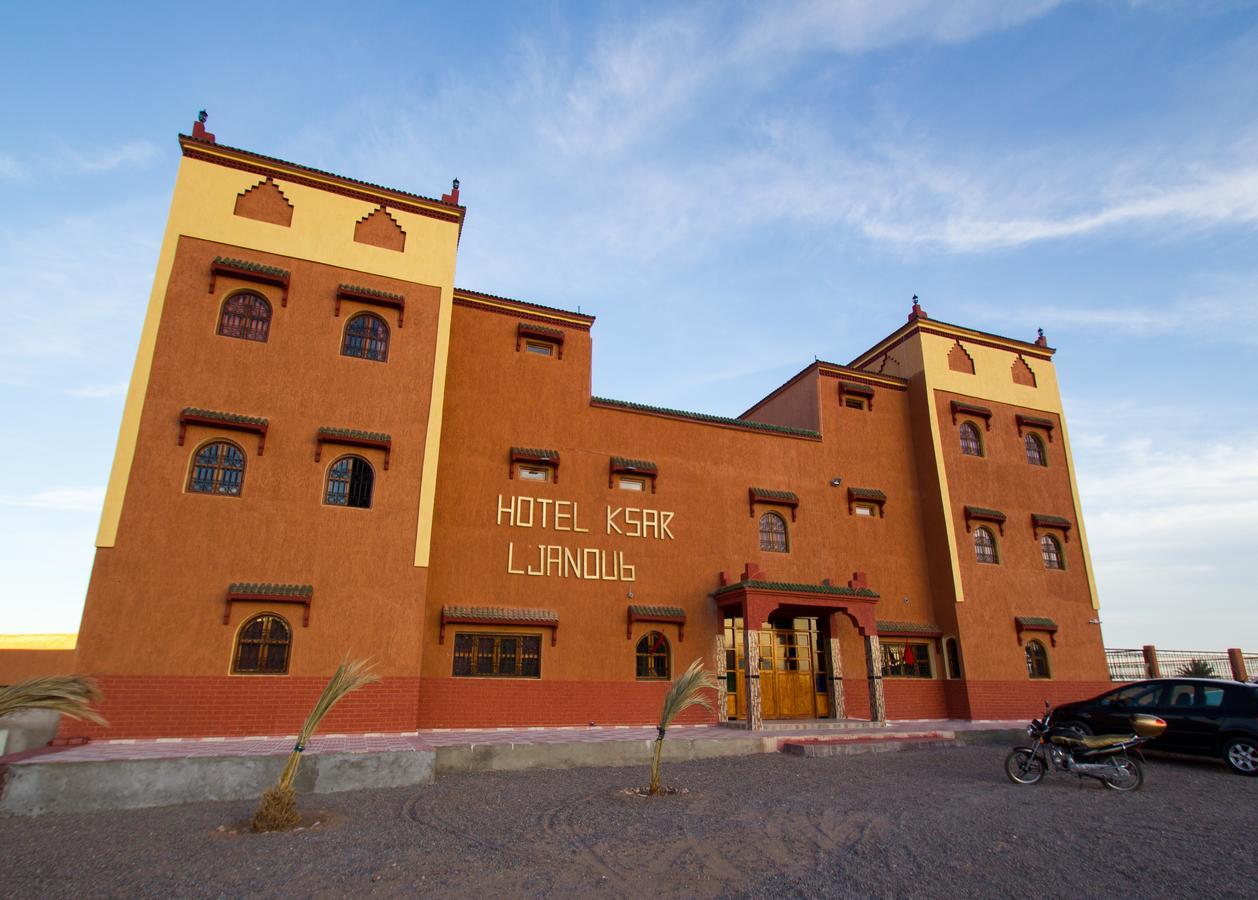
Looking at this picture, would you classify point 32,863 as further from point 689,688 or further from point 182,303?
point 182,303

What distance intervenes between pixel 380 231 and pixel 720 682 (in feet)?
42.6

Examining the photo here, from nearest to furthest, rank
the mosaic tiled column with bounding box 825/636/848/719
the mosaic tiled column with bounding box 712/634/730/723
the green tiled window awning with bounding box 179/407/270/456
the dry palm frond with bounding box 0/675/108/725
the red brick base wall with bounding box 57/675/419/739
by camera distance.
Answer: the dry palm frond with bounding box 0/675/108/725 → the red brick base wall with bounding box 57/675/419/739 → the green tiled window awning with bounding box 179/407/270/456 → the mosaic tiled column with bounding box 712/634/730/723 → the mosaic tiled column with bounding box 825/636/848/719

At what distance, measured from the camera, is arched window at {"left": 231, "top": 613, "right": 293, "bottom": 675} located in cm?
1243

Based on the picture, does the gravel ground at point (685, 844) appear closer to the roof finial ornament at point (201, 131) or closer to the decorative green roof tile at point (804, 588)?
the decorative green roof tile at point (804, 588)

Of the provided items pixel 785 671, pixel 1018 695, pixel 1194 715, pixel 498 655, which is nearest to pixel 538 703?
pixel 498 655

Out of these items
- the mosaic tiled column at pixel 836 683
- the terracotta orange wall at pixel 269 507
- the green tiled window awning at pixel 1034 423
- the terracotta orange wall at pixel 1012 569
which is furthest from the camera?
the green tiled window awning at pixel 1034 423

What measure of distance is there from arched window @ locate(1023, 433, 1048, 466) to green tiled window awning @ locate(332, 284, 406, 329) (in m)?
18.4

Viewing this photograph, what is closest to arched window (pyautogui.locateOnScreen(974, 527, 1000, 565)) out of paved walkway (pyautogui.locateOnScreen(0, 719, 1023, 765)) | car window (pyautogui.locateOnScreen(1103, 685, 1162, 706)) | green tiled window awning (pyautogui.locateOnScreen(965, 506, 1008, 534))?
green tiled window awning (pyautogui.locateOnScreen(965, 506, 1008, 534))

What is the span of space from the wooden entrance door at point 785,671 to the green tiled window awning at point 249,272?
12.5 metres

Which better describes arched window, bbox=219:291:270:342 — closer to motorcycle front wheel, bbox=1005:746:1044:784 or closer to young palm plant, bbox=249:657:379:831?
young palm plant, bbox=249:657:379:831

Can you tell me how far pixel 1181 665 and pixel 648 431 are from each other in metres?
17.8

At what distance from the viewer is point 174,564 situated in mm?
12352

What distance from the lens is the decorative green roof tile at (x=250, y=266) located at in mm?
14102

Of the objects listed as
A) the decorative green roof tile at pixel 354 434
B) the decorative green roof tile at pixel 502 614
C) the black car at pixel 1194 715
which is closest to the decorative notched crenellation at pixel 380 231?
the decorative green roof tile at pixel 354 434
